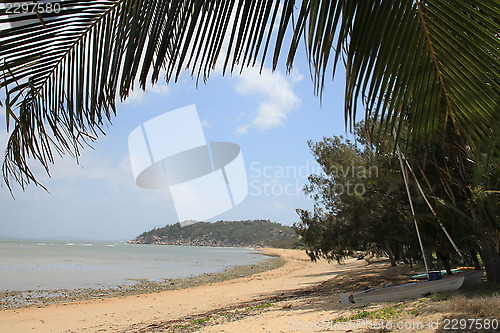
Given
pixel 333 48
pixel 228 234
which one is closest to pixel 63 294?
pixel 333 48

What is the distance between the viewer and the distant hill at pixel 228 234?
169250 mm

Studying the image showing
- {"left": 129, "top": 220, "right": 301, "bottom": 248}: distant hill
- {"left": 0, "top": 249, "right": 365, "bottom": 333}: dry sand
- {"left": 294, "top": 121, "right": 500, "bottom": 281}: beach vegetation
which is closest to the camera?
{"left": 294, "top": 121, "right": 500, "bottom": 281}: beach vegetation

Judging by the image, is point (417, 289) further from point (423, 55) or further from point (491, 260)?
point (423, 55)

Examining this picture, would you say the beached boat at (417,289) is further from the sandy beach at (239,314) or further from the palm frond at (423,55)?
the palm frond at (423,55)

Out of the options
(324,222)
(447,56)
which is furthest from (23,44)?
(324,222)

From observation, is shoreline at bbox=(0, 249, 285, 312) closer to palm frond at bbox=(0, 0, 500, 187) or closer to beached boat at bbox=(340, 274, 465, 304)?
beached boat at bbox=(340, 274, 465, 304)

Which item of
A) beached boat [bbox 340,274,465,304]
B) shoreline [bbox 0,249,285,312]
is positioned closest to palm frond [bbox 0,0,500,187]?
beached boat [bbox 340,274,465,304]

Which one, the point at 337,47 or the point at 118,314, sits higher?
the point at 337,47

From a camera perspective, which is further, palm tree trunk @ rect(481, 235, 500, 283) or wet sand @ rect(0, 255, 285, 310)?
wet sand @ rect(0, 255, 285, 310)

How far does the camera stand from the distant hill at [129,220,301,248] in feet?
555

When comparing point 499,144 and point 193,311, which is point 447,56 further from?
point 193,311

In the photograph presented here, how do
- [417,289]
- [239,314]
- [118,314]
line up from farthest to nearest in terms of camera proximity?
[118,314] → [239,314] → [417,289]

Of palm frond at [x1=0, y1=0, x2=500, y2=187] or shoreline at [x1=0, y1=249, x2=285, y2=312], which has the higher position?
palm frond at [x1=0, y1=0, x2=500, y2=187]

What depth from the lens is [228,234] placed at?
7077 inches
